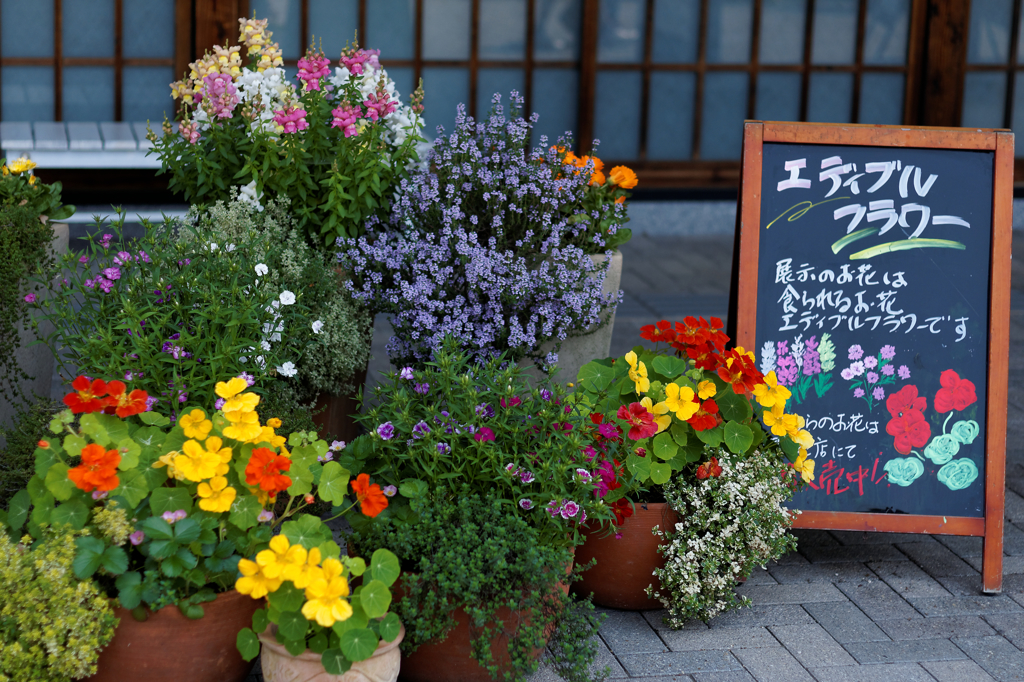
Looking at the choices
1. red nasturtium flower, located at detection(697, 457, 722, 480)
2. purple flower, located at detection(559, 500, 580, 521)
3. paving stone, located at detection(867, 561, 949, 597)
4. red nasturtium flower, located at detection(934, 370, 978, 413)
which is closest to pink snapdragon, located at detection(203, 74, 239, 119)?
purple flower, located at detection(559, 500, 580, 521)

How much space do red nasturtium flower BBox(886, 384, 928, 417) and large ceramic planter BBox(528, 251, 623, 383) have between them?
0.85m

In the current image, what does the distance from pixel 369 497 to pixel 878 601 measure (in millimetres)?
1445

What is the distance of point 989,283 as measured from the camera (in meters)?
2.88

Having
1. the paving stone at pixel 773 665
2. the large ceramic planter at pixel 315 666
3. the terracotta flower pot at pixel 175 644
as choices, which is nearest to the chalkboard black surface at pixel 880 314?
the paving stone at pixel 773 665

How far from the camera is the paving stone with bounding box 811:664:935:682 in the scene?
2443 millimetres

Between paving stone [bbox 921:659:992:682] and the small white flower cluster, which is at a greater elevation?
the small white flower cluster

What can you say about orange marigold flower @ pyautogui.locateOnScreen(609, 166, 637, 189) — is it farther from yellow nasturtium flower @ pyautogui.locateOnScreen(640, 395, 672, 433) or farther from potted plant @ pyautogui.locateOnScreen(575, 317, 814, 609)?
yellow nasturtium flower @ pyautogui.locateOnScreen(640, 395, 672, 433)

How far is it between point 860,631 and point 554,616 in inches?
34.4

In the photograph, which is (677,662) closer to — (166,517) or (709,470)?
(709,470)

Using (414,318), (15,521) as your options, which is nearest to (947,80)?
(414,318)

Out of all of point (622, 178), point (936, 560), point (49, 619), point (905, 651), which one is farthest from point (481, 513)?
point (936, 560)

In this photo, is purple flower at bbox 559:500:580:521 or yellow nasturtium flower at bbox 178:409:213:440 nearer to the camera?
yellow nasturtium flower at bbox 178:409:213:440

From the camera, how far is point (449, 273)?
2.98 meters

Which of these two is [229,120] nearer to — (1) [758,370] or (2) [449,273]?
(2) [449,273]
